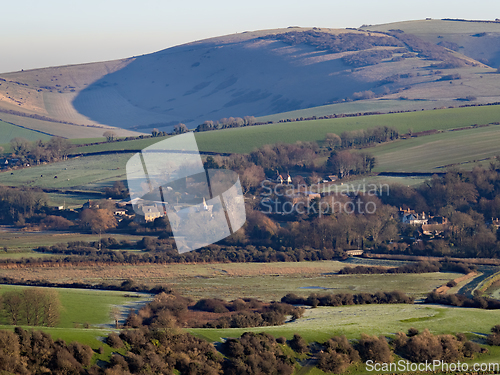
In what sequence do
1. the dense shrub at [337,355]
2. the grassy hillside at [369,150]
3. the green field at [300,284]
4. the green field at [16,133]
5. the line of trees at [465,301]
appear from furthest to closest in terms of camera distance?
1. the green field at [16,133]
2. the grassy hillside at [369,150]
3. the green field at [300,284]
4. the line of trees at [465,301]
5. the dense shrub at [337,355]

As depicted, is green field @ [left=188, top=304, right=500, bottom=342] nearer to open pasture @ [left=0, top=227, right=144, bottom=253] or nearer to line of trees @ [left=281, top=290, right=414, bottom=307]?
line of trees @ [left=281, top=290, right=414, bottom=307]

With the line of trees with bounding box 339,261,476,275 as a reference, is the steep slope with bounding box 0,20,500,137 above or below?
above

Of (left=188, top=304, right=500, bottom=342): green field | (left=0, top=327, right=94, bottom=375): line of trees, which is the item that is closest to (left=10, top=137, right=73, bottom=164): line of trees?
(left=188, top=304, right=500, bottom=342): green field

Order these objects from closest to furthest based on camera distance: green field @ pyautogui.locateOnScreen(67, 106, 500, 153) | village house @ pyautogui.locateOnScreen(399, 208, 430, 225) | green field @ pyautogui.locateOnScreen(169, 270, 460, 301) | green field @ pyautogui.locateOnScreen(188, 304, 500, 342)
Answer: green field @ pyautogui.locateOnScreen(188, 304, 500, 342)
green field @ pyautogui.locateOnScreen(169, 270, 460, 301)
village house @ pyautogui.locateOnScreen(399, 208, 430, 225)
green field @ pyautogui.locateOnScreen(67, 106, 500, 153)

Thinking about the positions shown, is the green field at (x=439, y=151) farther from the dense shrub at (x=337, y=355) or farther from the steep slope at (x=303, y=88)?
the dense shrub at (x=337, y=355)

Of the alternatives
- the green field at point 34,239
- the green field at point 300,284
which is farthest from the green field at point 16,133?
the green field at point 300,284

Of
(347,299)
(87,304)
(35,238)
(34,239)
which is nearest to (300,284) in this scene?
(347,299)

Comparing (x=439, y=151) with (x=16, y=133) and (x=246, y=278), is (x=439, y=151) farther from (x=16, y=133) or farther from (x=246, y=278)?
(x=16, y=133)
